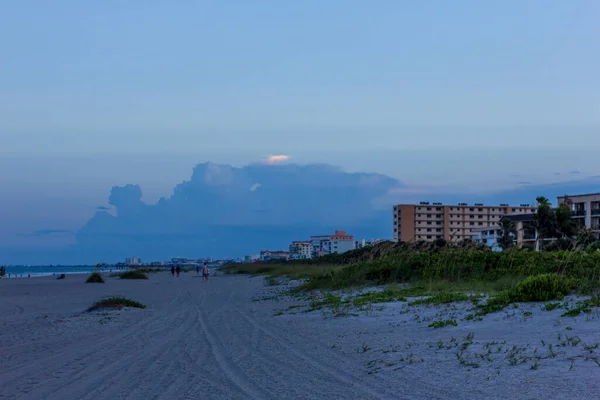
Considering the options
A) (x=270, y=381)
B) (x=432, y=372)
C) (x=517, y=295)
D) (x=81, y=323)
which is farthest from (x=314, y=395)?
(x=81, y=323)

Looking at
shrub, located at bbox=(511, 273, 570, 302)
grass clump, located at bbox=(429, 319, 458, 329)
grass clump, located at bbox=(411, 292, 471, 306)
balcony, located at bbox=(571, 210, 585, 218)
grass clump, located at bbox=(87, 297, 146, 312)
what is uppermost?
balcony, located at bbox=(571, 210, 585, 218)

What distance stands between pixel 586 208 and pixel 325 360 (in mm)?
85064

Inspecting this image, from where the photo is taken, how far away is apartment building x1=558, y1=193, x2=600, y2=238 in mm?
85062

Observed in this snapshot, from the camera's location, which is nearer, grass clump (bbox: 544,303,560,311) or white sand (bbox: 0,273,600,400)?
white sand (bbox: 0,273,600,400)

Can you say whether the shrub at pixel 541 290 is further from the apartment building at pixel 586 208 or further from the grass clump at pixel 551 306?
the apartment building at pixel 586 208

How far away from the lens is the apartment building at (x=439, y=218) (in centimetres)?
13575

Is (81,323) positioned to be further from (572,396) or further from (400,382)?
(572,396)

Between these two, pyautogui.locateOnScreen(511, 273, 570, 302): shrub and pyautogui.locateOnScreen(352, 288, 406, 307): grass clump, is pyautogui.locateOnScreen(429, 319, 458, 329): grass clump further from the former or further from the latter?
pyautogui.locateOnScreen(352, 288, 406, 307): grass clump

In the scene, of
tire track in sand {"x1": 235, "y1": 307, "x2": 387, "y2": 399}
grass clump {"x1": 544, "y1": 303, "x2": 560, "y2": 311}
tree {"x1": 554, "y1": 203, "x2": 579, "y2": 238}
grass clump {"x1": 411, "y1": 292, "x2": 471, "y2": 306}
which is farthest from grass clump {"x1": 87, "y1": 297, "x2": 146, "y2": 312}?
tree {"x1": 554, "y1": 203, "x2": 579, "y2": 238}

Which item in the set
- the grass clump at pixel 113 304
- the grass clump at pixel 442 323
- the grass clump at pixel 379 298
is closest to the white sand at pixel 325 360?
the grass clump at pixel 442 323

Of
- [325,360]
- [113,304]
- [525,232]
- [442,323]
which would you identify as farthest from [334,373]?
[525,232]

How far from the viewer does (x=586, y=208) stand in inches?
3413

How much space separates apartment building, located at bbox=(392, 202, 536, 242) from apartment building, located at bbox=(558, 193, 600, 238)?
152 ft

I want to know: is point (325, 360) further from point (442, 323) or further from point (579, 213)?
point (579, 213)
